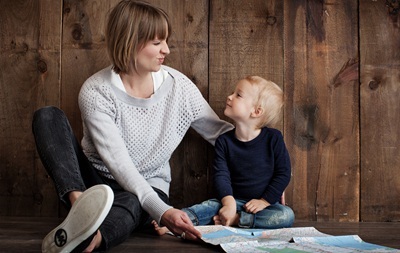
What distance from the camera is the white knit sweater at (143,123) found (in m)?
1.60

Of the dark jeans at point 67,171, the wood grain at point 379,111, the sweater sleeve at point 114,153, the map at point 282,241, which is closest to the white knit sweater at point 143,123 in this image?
the sweater sleeve at point 114,153

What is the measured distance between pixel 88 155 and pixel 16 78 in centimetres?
45

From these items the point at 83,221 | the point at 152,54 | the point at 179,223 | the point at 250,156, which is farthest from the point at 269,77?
the point at 83,221

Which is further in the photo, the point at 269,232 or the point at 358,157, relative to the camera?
the point at 358,157

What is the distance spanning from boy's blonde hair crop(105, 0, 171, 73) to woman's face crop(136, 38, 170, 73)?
1cm

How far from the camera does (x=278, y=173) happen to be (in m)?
1.75

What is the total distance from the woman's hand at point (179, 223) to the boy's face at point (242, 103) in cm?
53

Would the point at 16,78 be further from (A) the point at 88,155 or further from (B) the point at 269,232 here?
(B) the point at 269,232

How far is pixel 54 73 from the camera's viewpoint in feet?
6.29

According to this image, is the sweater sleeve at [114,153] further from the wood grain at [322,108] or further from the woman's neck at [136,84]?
the wood grain at [322,108]

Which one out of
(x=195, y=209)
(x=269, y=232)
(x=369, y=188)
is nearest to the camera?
(x=269, y=232)

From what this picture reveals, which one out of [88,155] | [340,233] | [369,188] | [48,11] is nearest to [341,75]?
[369,188]

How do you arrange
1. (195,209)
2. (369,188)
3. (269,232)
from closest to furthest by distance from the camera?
(269,232), (195,209), (369,188)

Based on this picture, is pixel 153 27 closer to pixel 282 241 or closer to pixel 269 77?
pixel 269 77
